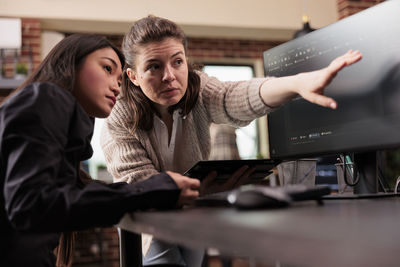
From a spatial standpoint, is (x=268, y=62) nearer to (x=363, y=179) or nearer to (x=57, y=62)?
(x=363, y=179)

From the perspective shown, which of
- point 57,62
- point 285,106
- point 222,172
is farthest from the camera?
point 285,106

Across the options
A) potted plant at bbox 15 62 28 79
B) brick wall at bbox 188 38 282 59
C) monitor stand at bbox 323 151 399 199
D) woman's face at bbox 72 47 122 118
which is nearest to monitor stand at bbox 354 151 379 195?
monitor stand at bbox 323 151 399 199

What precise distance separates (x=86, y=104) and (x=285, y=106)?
0.57 m

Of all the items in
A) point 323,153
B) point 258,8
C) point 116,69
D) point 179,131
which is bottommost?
point 323,153

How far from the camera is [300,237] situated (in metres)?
0.37

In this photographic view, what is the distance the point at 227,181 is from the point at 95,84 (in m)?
0.39

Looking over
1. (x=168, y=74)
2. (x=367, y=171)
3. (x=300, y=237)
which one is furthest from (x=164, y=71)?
(x=300, y=237)

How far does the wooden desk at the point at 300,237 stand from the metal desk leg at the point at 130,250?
513 millimetres

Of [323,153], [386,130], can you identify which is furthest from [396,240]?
[323,153]

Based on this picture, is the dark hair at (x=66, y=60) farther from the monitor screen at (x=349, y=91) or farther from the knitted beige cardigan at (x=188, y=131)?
the monitor screen at (x=349, y=91)

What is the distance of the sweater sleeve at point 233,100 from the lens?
1214mm

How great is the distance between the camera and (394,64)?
98cm

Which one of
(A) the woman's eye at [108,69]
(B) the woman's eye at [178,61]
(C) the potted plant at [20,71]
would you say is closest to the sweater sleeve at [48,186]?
(A) the woman's eye at [108,69]

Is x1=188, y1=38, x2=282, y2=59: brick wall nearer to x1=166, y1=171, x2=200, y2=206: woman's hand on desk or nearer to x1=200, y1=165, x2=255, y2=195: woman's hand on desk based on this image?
x1=200, y1=165, x2=255, y2=195: woman's hand on desk
